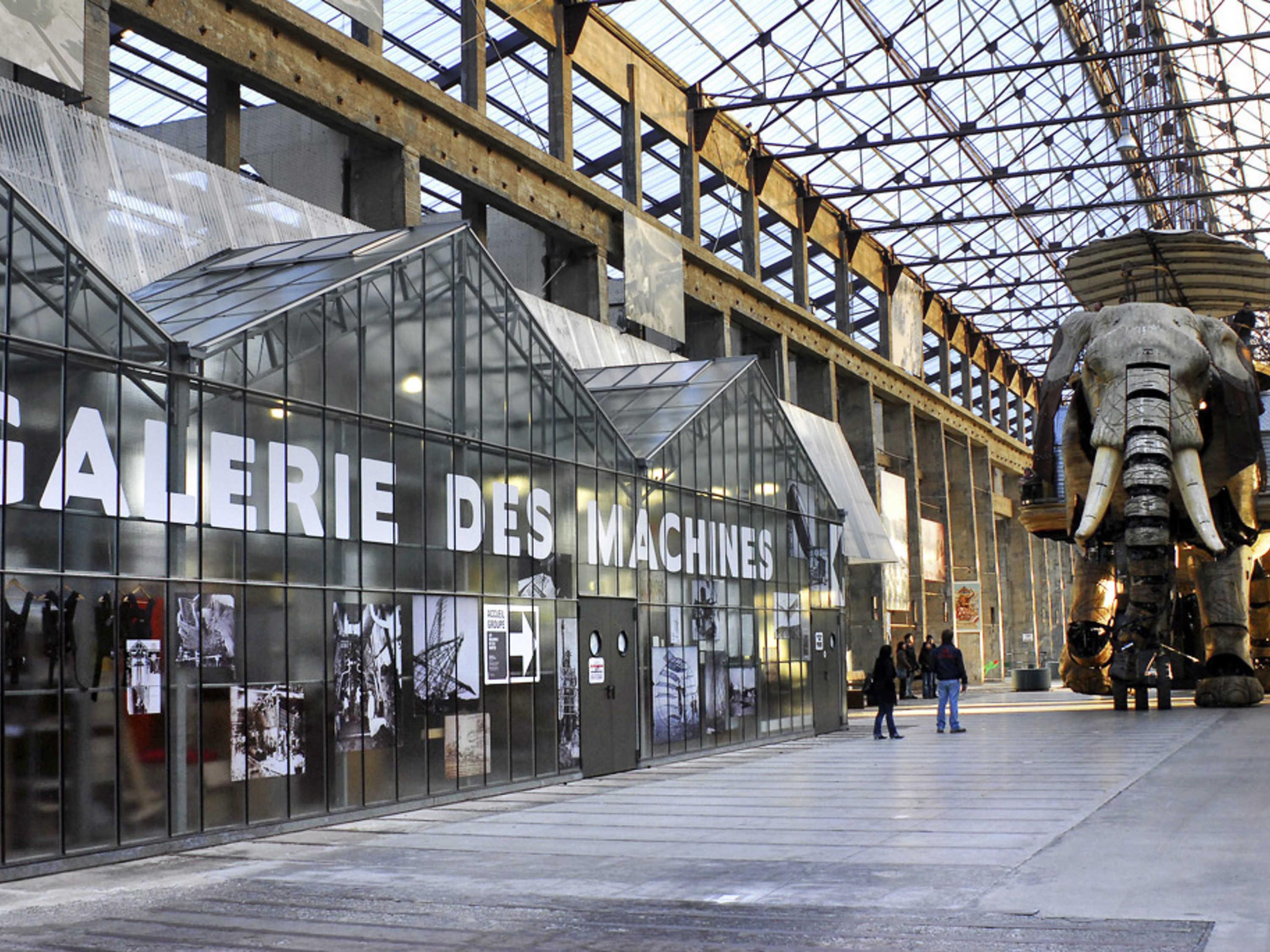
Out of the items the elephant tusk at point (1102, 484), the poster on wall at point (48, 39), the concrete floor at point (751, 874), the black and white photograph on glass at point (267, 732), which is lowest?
the concrete floor at point (751, 874)

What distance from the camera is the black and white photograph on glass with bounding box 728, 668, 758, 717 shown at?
2555 cm

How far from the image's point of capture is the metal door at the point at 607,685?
2102 cm

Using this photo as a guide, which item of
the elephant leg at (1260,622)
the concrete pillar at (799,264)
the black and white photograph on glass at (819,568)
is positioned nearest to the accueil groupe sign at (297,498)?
the black and white photograph on glass at (819,568)

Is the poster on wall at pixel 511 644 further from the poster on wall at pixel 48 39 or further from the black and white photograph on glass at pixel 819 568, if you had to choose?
the black and white photograph on glass at pixel 819 568

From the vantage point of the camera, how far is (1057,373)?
26.1 m

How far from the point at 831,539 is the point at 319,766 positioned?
55.8 ft

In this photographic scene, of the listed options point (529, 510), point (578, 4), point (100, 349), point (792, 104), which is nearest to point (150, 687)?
point (100, 349)

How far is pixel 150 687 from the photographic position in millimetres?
13625

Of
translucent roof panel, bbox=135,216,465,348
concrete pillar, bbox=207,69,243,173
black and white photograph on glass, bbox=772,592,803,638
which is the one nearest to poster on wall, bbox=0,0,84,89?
translucent roof panel, bbox=135,216,465,348

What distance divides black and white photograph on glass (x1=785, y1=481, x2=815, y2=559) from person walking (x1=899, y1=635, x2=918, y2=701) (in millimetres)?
15543

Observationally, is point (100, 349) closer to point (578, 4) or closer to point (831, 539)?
point (831, 539)

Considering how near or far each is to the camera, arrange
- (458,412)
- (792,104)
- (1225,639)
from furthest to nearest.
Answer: (792,104) → (1225,639) → (458,412)

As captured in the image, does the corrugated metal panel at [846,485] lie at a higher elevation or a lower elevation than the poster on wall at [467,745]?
higher

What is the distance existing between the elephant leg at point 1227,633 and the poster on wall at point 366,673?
15.7 metres
